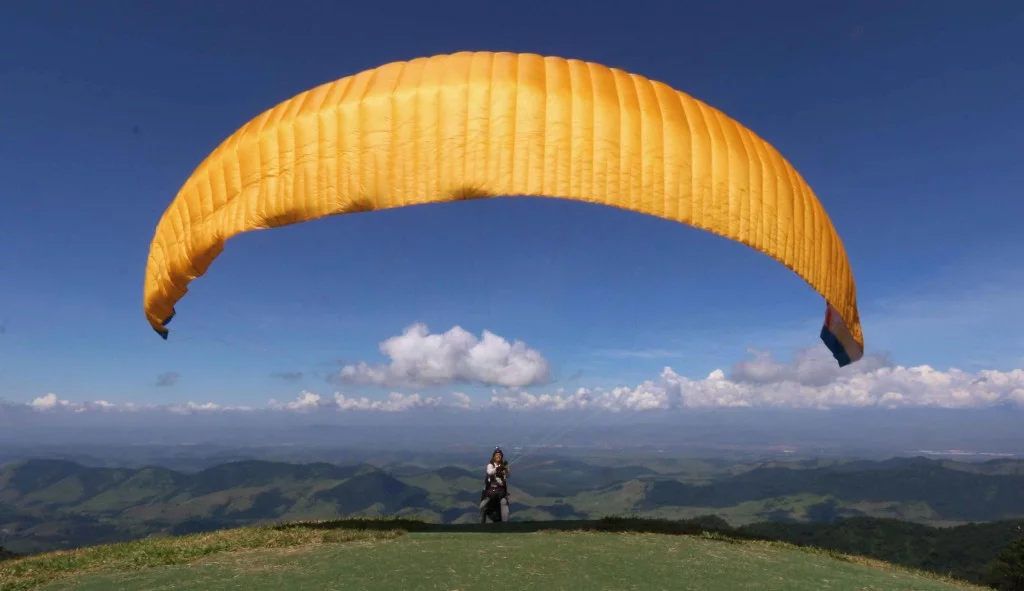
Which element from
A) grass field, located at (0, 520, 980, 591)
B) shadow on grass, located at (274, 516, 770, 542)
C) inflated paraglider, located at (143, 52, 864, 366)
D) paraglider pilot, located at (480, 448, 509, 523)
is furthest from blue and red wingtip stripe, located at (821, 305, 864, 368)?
paraglider pilot, located at (480, 448, 509, 523)

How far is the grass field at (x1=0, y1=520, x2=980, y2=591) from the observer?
9.90 metres

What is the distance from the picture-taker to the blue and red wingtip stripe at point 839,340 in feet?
45.4

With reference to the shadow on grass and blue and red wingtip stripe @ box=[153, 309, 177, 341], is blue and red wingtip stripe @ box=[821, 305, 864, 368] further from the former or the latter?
blue and red wingtip stripe @ box=[153, 309, 177, 341]

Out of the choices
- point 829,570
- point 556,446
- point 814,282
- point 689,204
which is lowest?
point 829,570

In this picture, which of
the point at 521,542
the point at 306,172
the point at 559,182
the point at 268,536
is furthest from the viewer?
the point at 268,536

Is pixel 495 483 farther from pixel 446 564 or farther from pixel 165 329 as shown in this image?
pixel 165 329

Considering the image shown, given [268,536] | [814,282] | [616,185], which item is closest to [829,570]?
[814,282]

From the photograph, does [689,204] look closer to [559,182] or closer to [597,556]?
[559,182]

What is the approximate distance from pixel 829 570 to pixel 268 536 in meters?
12.5

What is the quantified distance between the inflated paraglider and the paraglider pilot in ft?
29.7

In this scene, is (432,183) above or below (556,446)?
above

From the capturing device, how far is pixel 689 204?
10.3 metres

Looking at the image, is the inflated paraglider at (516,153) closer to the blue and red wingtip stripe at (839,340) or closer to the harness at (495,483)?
the blue and red wingtip stripe at (839,340)

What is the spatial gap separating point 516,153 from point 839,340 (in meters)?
9.51
